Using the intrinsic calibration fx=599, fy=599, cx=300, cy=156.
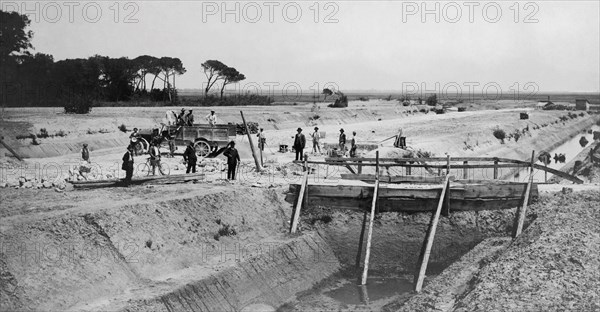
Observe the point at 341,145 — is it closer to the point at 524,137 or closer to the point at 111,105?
the point at 524,137

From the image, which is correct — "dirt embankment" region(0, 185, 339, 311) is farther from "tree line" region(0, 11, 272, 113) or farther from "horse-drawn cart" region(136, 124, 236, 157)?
"tree line" region(0, 11, 272, 113)

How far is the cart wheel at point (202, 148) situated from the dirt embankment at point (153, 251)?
25.9ft

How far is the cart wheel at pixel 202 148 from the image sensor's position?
88.3 feet

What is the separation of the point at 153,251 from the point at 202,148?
12732 millimetres

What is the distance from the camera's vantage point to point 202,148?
88.8ft

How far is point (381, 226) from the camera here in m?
19.4

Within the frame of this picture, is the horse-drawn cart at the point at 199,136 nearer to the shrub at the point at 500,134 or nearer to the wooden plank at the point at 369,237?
the wooden plank at the point at 369,237

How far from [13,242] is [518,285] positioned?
11133 mm

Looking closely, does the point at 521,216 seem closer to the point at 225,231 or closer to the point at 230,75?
the point at 225,231

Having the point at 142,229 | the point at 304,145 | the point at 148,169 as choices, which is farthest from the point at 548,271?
the point at 148,169

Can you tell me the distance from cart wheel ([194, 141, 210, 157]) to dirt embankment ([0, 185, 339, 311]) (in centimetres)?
789

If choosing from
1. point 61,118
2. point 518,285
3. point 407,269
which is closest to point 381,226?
point 407,269

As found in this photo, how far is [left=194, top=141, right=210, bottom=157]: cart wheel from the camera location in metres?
26.9

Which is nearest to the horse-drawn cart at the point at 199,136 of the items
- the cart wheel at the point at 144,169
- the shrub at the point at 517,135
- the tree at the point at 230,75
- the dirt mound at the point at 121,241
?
the cart wheel at the point at 144,169
